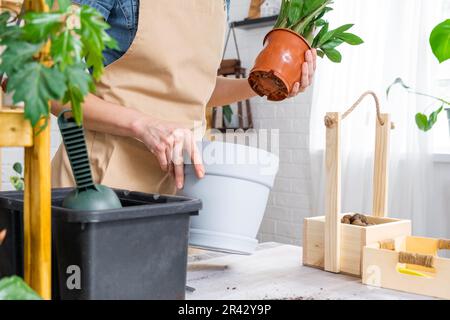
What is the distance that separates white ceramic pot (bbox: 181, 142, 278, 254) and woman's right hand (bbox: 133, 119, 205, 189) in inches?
0.7

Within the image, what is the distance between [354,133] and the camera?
3.11m

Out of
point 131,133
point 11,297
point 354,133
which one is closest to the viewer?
point 11,297

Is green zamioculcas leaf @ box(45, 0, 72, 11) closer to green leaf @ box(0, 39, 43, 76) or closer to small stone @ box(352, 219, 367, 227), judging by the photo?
green leaf @ box(0, 39, 43, 76)

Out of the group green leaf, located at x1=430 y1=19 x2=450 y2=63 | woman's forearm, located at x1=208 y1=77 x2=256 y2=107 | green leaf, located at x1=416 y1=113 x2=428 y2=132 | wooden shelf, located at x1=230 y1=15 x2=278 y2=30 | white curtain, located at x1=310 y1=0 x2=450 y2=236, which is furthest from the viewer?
wooden shelf, located at x1=230 y1=15 x2=278 y2=30

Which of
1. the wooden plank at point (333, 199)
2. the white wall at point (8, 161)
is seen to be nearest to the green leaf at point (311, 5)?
the wooden plank at point (333, 199)

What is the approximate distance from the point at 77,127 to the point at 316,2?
2.80 feet

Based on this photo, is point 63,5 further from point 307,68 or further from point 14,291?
point 307,68

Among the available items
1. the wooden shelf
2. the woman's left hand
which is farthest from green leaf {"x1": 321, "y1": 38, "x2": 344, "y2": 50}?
the wooden shelf

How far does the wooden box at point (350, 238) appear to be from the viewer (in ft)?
4.00

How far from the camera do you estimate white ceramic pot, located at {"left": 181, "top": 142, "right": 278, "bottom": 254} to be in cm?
97

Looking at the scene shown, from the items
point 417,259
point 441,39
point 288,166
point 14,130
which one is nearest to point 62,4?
point 14,130

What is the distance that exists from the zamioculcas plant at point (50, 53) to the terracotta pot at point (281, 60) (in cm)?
67

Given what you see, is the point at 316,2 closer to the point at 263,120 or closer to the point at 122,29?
the point at 122,29

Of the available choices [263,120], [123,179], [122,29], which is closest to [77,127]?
[123,179]
